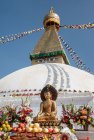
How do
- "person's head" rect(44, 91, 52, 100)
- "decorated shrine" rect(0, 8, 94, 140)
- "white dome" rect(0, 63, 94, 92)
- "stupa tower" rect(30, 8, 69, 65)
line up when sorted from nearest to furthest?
1. "decorated shrine" rect(0, 8, 94, 140)
2. "person's head" rect(44, 91, 52, 100)
3. "white dome" rect(0, 63, 94, 92)
4. "stupa tower" rect(30, 8, 69, 65)

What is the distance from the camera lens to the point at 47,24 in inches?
1369

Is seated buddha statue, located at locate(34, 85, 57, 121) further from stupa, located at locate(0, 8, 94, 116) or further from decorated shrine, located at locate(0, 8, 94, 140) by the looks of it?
stupa, located at locate(0, 8, 94, 116)

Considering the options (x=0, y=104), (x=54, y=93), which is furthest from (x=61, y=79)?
(x=54, y=93)

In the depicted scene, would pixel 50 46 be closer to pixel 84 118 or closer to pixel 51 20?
pixel 51 20

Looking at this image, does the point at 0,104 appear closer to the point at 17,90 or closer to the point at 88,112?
the point at 17,90

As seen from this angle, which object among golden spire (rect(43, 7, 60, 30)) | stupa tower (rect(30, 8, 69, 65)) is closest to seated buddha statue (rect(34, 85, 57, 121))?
stupa tower (rect(30, 8, 69, 65))

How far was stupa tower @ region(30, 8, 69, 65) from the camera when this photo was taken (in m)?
31.3

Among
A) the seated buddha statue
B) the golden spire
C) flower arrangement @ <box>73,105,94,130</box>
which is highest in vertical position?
the golden spire

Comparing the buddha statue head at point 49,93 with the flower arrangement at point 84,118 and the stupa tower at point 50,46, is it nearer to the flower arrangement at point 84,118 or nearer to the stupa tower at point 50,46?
the flower arrangement at point 84,118

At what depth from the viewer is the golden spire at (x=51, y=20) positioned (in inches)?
1346

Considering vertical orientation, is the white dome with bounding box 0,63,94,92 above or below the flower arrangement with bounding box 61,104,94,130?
above

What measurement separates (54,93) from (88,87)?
10235 mm

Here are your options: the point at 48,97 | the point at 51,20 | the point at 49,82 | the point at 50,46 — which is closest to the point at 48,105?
the point at 48,97

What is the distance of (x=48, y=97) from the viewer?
1022 cm
